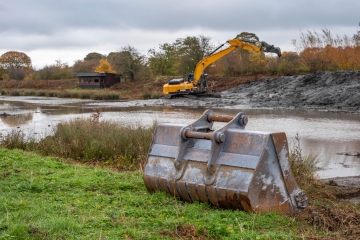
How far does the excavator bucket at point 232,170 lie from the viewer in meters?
5.32

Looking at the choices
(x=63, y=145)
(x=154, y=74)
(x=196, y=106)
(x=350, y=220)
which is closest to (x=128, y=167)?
(x=63, y=145)

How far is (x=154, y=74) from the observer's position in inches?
2402

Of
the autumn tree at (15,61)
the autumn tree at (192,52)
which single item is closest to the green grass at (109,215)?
the autumn tree at (192,52)

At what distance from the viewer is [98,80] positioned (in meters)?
58.1

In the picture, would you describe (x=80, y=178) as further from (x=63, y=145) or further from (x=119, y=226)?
(x=63, y=145)

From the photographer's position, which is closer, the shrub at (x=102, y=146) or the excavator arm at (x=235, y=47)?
the shrub at (x=102, y=146)

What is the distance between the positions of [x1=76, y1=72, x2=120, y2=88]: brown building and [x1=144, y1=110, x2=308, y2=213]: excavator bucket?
171ft

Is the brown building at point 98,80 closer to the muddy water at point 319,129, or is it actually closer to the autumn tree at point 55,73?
the autumn tree at point 55,73

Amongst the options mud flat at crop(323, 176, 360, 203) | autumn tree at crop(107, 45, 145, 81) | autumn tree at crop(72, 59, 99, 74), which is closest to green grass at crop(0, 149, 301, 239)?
mud flat at crop(323, 176, 360, 203)

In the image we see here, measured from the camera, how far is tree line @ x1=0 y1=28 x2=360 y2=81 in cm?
3628

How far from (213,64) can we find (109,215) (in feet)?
152

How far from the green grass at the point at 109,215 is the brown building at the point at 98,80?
5097cm

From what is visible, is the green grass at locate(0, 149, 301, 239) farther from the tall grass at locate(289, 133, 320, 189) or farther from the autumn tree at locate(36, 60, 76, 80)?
the autumn tree at locate(36, 60, 76, 80)

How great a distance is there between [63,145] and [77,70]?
69023 mm
